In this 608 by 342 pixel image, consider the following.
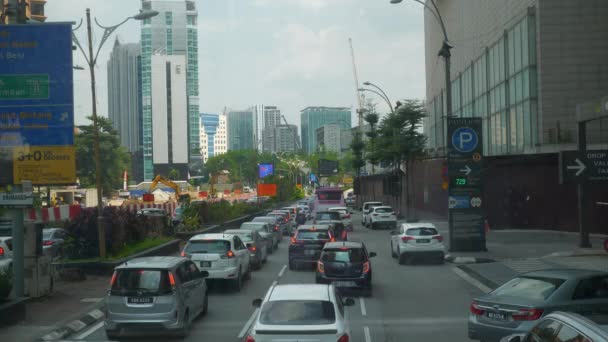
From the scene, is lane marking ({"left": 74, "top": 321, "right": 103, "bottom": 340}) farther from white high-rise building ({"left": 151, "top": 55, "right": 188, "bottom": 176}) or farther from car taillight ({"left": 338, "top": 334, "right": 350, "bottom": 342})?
white high-rise building ({"left": 151, "top": 55, "right": 188, "bottom": 176})

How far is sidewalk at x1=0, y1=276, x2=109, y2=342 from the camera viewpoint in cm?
1432

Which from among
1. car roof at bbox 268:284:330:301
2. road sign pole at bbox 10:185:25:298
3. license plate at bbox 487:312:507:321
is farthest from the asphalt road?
car roof at bbox 268:284:330:301

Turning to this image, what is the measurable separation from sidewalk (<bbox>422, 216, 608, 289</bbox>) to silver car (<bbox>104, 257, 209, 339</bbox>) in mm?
10716

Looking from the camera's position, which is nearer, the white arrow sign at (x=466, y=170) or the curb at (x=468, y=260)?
the curb at (x=468, y=260)

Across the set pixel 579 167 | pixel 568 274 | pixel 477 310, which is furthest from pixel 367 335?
pixel 579 167

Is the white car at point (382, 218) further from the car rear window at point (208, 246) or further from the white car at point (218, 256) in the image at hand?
the car rear window at point (208, 246)

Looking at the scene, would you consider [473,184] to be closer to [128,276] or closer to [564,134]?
[564,134]

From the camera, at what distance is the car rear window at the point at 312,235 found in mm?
25500

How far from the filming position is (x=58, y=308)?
1728 centimetres

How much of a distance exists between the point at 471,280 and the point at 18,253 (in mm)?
13922

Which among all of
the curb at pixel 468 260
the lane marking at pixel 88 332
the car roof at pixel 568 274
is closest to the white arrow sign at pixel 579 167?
the curb at pixel 468 260

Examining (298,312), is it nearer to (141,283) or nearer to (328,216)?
(141,283)

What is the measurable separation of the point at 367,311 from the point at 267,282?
6.50 meters

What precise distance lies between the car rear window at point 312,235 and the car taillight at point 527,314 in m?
14.2
